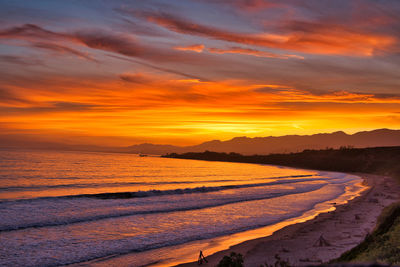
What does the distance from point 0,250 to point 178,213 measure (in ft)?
39.7

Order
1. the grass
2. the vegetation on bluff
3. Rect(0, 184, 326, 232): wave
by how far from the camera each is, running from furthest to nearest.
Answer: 1. Rect(0, 184, 326, 232): wave
2. the vegetation on bluff
3. the grass

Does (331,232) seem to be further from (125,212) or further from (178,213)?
(125,212)

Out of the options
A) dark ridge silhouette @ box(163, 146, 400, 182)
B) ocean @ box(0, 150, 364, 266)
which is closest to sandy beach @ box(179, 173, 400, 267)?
ocean @ box(0, 150, 364, 266)

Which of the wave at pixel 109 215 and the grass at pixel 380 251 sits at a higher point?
the grass at pixel 380 251

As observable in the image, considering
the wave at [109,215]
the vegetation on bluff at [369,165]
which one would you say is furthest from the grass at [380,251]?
the wave at [109,215]

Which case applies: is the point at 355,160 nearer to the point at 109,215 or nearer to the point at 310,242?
the point at 109,215

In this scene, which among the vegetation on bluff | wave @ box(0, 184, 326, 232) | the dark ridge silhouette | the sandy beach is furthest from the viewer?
the dark ridge silhouette

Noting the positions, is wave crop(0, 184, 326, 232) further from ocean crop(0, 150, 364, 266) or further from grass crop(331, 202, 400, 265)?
grass crop(331, 202, 400, 265)

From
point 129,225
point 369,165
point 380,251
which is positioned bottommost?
point 369,165

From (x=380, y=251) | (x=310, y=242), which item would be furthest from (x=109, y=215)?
(x=380, y=251)

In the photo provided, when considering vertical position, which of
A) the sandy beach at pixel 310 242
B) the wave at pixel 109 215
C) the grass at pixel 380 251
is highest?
the grass at pixel 380 251

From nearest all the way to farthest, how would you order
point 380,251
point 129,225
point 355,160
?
1. point 380,251
2. point 129,225
3. point 355,160

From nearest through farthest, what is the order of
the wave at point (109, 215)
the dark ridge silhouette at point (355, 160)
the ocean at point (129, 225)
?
the ocean at point (129, 225) → the wave at point (109, 215) → the dark ridge silhouette at point (355, 160)

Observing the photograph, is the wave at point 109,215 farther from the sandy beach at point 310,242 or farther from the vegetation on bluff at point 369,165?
the vegetation on bluff at point 369,165
